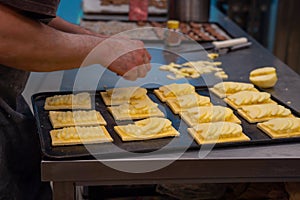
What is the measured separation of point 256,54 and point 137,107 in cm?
101

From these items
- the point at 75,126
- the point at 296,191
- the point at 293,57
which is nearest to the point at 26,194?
the point at 75,126

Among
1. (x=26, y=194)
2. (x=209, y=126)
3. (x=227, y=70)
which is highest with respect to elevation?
(x=209, y=126)

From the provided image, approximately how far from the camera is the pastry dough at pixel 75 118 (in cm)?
136

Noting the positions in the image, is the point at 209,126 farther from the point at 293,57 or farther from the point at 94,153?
the point at 293,57

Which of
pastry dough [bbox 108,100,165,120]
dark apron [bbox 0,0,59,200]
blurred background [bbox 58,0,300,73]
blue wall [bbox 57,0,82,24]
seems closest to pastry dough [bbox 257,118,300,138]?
pastry dough [bbox 108,100,165,120]

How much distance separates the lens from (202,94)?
1662 mm

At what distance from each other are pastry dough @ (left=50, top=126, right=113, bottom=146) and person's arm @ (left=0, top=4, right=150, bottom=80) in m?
0.17

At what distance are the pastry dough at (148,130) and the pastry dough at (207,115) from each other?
0.27 ft

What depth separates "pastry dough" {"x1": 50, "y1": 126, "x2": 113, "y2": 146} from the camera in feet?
Answer: 4.05

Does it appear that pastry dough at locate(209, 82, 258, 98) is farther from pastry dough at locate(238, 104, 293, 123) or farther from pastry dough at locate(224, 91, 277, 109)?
pastry dough at locate(238, 104, 293, 123)

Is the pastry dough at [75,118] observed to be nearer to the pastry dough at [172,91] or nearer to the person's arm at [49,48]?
the person's arm at [49,48]

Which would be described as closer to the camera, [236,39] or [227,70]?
[227,70]

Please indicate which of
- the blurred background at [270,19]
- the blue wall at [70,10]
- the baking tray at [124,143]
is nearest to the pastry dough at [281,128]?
the baking tray at [124,143]

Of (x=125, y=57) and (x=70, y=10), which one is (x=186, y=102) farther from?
(x=70, y=10)
